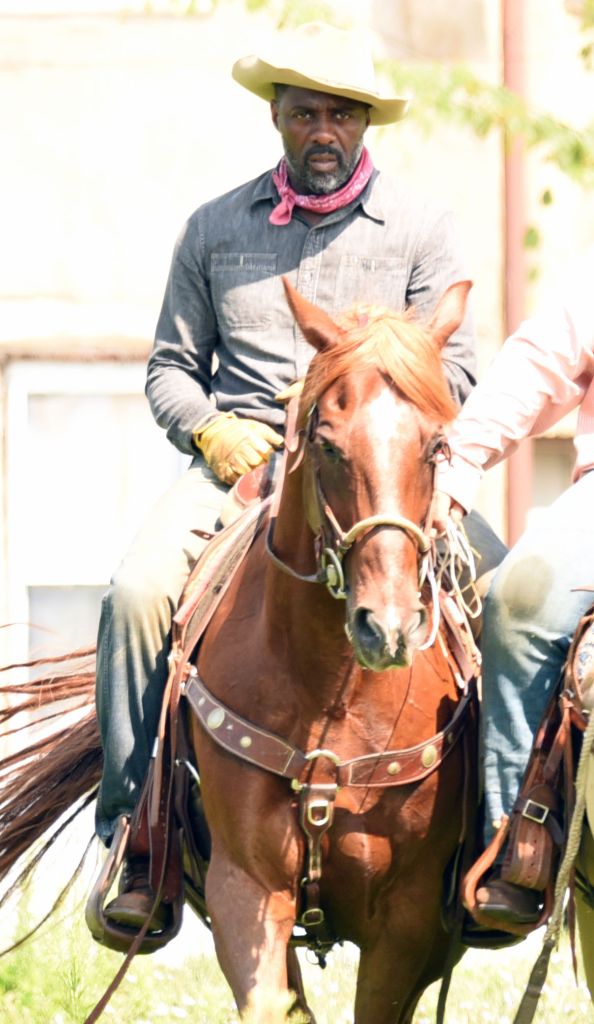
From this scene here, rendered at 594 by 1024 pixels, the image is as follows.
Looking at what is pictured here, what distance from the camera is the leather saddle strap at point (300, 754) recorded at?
5309 mm

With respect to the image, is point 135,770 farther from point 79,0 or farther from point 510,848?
point 79,0

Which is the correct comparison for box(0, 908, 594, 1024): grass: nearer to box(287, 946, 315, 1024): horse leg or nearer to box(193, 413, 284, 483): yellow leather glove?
box(287, 946, 315, 1024): horse leg

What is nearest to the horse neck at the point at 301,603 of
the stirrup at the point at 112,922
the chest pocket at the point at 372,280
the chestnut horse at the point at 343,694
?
the chestnut horse at the point at 343,694

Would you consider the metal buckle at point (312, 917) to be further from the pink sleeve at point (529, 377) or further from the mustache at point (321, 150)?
the mustache at point (321, 150)

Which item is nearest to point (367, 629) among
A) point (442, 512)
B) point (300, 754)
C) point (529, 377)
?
point (442, 512)

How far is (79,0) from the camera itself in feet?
32.6

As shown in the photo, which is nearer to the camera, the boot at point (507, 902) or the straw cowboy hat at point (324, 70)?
the boot at point (507, 902)

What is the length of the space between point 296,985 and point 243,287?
88.3 inches

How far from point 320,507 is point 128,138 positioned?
5.40 metres

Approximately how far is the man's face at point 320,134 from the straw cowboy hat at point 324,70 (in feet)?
0.13

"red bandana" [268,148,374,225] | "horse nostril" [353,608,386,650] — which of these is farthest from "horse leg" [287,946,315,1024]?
"red bandana" [268,148,374,225]

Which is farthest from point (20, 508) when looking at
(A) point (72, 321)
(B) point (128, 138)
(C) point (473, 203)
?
(C) point (473, 203)

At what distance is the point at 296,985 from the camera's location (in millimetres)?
6719

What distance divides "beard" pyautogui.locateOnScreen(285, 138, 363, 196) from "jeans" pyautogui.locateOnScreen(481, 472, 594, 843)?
1.35 meters
